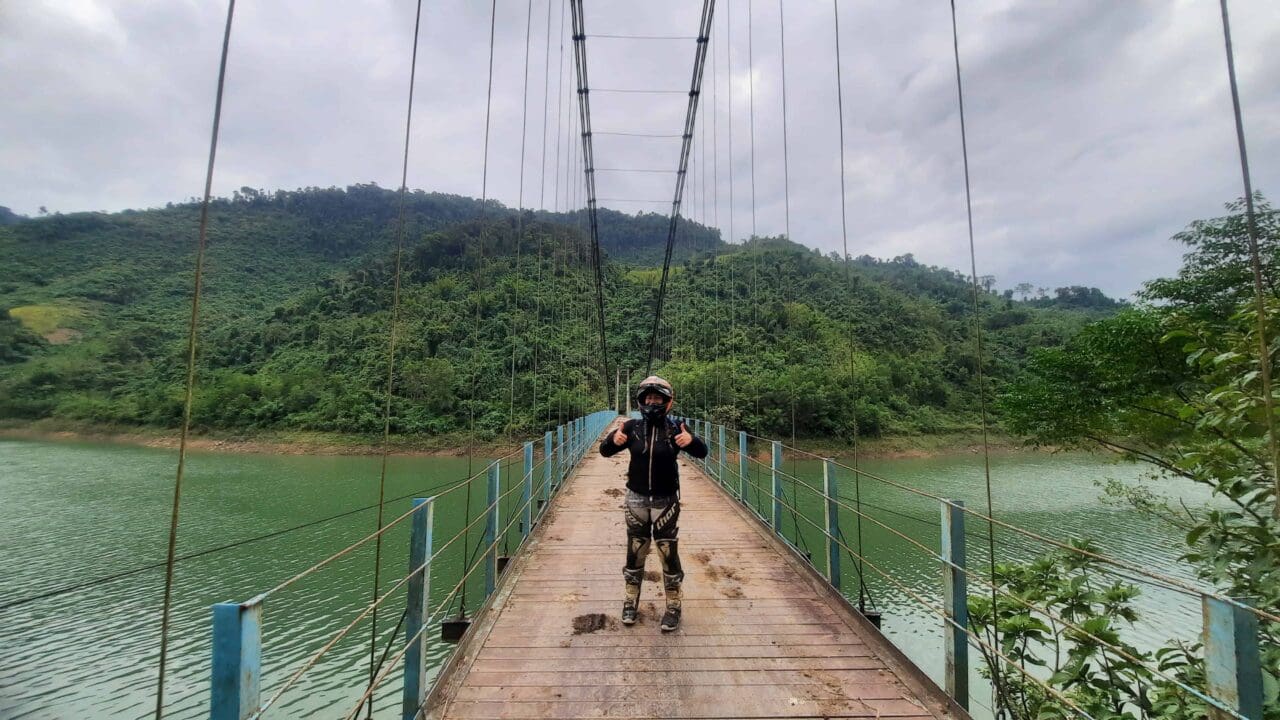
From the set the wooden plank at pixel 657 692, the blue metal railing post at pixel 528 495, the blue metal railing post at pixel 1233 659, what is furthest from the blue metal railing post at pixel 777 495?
the blue metal railing post at pixel 1233 659

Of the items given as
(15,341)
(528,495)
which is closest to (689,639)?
(528,495)

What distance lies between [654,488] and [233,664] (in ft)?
5.09

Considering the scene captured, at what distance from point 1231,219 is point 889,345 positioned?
1102 inches

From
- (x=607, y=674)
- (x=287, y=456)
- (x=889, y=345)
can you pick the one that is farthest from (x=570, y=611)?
(x=889, y=345)

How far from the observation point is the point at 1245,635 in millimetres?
1013

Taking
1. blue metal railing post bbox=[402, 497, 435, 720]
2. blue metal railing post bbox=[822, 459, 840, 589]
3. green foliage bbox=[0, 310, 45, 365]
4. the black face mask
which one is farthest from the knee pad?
green foliage bbox=[0, 310, 45, 365]

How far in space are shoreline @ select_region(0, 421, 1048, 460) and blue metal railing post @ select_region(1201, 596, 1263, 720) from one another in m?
22.4

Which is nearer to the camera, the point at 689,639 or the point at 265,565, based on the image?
the point at 689,639

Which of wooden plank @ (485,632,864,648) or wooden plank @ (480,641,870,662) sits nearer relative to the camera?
wooden plank @ (480,641,870,662)

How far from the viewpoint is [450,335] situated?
30.5 metres

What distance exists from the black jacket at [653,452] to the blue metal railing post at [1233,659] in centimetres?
151

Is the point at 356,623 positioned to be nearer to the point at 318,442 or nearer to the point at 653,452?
the point at 653,452

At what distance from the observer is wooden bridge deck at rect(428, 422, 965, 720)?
67.1 inches

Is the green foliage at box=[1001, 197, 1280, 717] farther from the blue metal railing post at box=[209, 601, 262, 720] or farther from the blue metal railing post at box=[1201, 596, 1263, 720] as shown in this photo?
the blue metal railing post at box=[209, 601, 262, 720]
